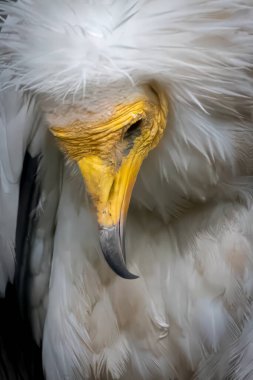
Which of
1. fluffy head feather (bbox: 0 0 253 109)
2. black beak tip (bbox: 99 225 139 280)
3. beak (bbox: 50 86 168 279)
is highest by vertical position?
fluffy head feather (bbox: 0 0 253 109)

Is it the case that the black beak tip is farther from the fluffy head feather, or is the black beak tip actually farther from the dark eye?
the fluffy head feather

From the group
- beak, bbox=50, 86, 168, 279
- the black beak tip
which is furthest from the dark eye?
the black beak tip

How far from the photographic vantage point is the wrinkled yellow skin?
1.64 meters

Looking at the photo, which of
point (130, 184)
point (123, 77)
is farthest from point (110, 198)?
point (123, 77)

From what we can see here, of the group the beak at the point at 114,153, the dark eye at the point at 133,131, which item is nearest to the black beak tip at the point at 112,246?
the beak at the point at 114,153

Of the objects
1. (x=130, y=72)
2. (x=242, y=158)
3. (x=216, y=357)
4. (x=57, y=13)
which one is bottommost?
(x=216, y=357)

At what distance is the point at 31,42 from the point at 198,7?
0.34m

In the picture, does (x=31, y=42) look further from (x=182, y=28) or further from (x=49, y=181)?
(x=49, y=181)

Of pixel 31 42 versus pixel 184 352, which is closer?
pixel 31 42

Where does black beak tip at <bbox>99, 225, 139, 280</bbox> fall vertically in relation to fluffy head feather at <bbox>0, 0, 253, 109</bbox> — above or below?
below

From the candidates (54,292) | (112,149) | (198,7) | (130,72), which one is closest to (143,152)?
(112,149)

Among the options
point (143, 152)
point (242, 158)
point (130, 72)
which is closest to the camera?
point (130, 72)

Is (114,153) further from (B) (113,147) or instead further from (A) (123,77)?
(A) (123,77)

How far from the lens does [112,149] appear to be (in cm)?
168
